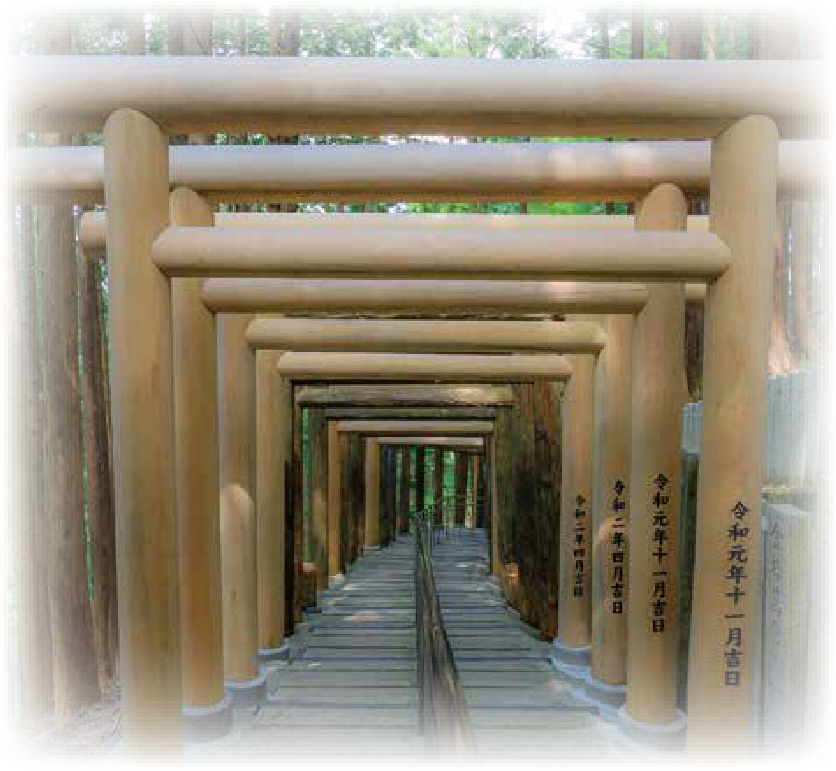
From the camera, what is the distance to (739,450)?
142 inches

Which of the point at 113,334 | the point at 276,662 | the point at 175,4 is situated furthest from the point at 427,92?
the point at 175,4

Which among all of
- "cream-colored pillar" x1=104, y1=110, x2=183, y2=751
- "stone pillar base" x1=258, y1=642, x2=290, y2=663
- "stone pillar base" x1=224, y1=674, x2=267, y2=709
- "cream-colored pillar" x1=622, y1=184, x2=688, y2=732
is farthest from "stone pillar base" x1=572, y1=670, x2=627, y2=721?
"cream-colored pillar" x1=104, y1=110, x2=183, y2=751

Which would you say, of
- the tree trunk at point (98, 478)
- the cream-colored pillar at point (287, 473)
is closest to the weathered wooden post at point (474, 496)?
the tree trunk at point (98, 478)

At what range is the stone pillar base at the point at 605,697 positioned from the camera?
215 inches

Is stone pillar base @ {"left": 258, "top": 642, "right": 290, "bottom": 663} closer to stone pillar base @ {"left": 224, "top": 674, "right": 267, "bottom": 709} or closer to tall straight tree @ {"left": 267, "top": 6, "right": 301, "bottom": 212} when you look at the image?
stone pillar base @ {"left": 224, "top": 674, "right": 267, "bottom": 709}

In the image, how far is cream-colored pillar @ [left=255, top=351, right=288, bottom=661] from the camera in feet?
20.9

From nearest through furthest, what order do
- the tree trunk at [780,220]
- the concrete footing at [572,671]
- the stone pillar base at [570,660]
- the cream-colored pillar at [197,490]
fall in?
1. the cream-colored pillar at [197,490]
2. the concrete footing at [572,671]
3. the stone pillar base at [570,660]
4. the tree trunk at [780,220]

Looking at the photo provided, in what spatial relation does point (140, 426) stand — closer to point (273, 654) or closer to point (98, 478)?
point (273, 654)

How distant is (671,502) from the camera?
460cm

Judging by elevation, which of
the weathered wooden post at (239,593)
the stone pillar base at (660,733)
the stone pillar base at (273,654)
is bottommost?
the stone pillar base at (273,654)

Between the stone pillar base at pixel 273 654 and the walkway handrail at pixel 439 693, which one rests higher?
the walkway handrail at pixel 439 693

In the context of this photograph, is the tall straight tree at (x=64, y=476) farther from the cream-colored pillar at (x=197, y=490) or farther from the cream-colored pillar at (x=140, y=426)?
the cream-colored pillar at (x=140, y=426)

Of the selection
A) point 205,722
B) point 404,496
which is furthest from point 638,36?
point 404,496

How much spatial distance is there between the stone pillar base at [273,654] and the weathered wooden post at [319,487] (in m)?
2.93
